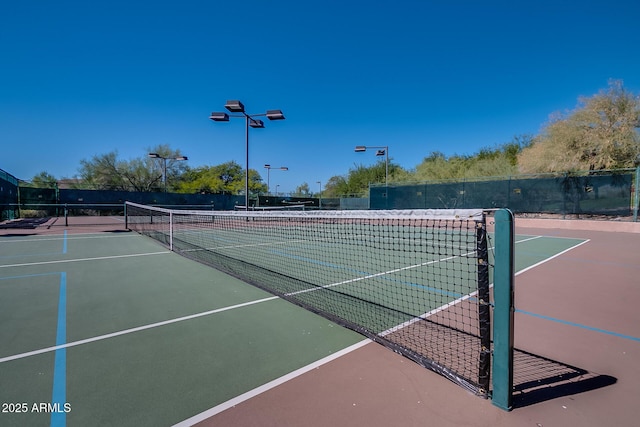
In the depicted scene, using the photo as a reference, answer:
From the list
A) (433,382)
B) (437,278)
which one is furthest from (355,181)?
(433,382)

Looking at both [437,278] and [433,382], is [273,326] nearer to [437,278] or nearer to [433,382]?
[433,382]

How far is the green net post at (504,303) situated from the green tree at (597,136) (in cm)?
2347

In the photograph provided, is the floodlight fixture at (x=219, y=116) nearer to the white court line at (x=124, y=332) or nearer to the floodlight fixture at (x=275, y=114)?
the floodlight fixture at (x=275, y=114)

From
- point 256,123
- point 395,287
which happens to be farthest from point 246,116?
point 395,287

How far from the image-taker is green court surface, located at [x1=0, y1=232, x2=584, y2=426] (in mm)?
2254

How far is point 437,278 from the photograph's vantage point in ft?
20.0

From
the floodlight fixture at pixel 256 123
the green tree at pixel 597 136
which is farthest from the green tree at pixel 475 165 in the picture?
the floodlight fixture at pixel 256 123

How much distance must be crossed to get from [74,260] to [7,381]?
6.08 m

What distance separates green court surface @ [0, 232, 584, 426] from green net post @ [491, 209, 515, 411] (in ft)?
4.76

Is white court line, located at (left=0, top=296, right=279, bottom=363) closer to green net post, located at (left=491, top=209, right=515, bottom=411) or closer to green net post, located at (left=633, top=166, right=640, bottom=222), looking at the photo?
green net post, located at (left=491, top=209, right=515, bottom=411)

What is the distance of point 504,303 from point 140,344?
138 inches

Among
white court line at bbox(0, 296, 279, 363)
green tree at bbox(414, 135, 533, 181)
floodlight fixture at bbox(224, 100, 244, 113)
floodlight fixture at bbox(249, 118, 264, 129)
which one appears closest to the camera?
white court line at bbox(0, 296, 279, 363)

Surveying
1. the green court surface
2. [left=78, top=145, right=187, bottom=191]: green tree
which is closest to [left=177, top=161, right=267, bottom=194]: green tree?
[left=78, top=145, right=187, bottom=191]: green tree

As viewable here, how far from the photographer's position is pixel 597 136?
19.5 meters
